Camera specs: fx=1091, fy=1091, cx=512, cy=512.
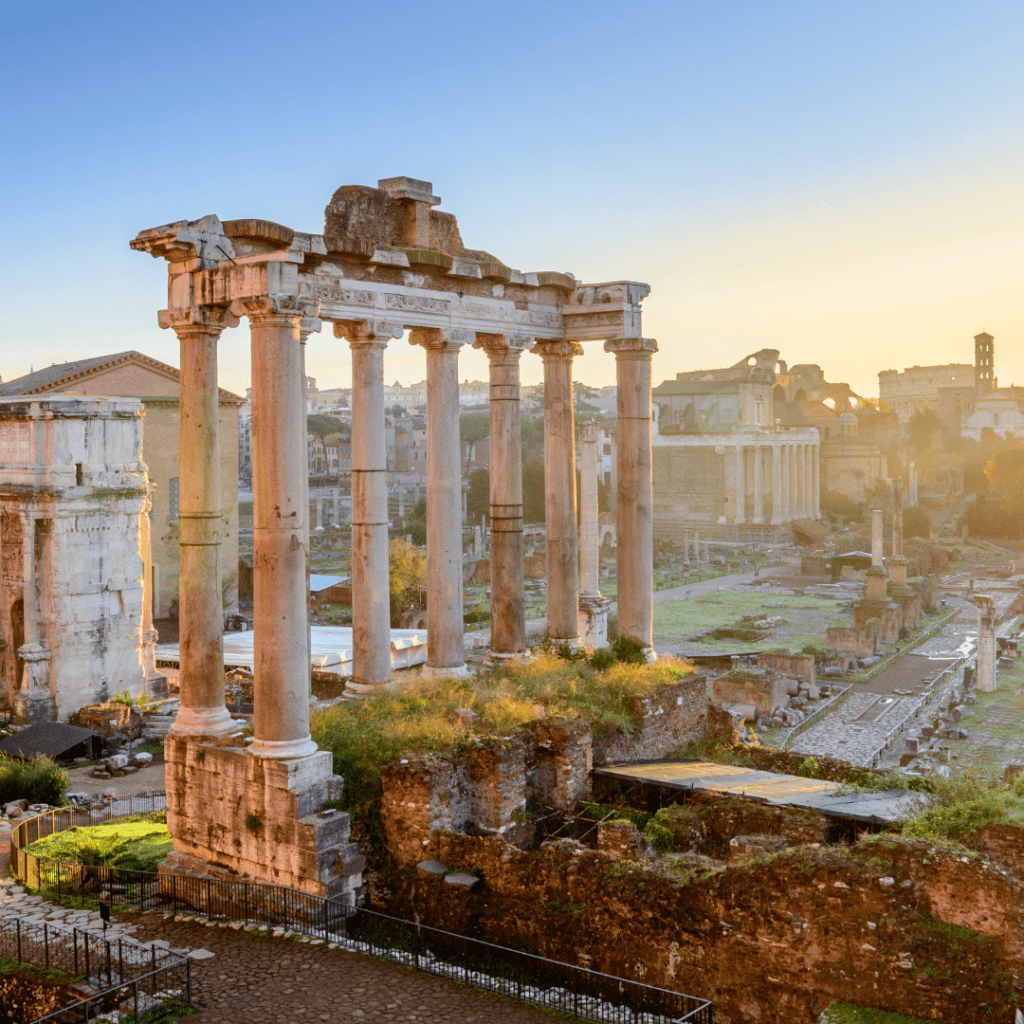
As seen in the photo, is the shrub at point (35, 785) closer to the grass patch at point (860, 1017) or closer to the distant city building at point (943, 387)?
the grass patch at point (860, 1017)

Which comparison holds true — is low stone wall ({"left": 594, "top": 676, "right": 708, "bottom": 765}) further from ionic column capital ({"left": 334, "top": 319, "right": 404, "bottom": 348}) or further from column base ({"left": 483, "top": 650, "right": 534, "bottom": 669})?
ionic column capital ({"left": 334, "top": 319, "right": 404, "bottom": 348})

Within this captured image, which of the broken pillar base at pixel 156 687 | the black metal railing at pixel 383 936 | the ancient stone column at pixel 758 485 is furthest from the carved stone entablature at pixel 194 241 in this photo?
the ancient stone column at pixel 758 485

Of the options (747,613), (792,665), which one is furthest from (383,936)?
(747,613)

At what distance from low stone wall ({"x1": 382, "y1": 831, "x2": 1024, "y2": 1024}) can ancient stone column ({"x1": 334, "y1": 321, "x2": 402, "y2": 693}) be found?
3.62m

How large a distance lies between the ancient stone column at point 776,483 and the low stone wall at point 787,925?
253 feet

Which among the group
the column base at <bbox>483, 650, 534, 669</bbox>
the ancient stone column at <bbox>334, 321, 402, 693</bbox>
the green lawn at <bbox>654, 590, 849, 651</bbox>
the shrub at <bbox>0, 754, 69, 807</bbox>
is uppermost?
the ancient stone column at <bbox>334, 321, 402, 693</bbox>

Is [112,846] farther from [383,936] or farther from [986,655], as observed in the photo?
[986,655]

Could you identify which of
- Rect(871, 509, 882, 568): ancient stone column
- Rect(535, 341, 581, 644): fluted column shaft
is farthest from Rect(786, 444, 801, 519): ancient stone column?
Rect(535, 341, 581, 644): fluted column shaft

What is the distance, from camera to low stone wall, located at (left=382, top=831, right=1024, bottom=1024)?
25.0ft

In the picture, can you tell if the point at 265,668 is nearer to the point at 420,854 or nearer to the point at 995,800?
the point at 420,854

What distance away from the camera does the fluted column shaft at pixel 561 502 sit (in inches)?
593

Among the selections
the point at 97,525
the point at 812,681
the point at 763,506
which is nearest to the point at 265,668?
the point at 97,525

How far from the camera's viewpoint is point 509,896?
31.9ft

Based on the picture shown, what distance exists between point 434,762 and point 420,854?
90cm
